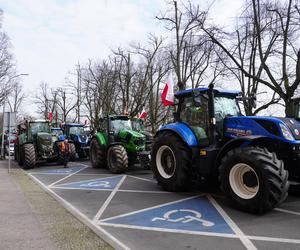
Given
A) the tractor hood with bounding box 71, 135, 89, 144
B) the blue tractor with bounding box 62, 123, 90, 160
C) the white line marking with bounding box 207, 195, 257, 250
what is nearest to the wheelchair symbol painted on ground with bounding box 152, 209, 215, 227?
the white line marking with bounding box 207, 195, 257, 250

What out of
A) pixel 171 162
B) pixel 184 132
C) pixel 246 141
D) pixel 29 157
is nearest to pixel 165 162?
pixel 171 162

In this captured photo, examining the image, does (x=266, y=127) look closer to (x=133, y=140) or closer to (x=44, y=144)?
(x=133, y=140)

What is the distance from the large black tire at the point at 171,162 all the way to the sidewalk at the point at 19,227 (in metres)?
3.55

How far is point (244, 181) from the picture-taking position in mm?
7164

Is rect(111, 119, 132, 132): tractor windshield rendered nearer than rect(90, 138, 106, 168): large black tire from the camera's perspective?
Yes

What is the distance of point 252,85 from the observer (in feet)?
87.7

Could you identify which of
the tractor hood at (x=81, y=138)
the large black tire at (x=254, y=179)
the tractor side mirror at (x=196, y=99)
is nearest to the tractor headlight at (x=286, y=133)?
the large black tire at (x=254, y=179)

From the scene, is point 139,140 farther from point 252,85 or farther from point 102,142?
point 252,85

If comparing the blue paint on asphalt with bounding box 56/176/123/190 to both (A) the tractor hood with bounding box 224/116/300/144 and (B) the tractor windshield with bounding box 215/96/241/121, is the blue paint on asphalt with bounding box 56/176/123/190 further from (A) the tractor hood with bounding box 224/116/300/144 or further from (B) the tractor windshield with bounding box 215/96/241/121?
(A) the tractor hood with bounding box 224/116/300/144

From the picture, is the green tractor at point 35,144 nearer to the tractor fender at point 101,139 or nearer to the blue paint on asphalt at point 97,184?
the tractor fender at point 101,139

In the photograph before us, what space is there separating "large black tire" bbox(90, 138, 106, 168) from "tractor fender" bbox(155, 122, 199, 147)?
664 centimetres

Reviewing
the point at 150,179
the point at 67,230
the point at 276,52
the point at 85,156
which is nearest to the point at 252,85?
the point at 276,52

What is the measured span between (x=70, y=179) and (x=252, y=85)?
18131 millimetres

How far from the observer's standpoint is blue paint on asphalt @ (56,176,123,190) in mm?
10797
